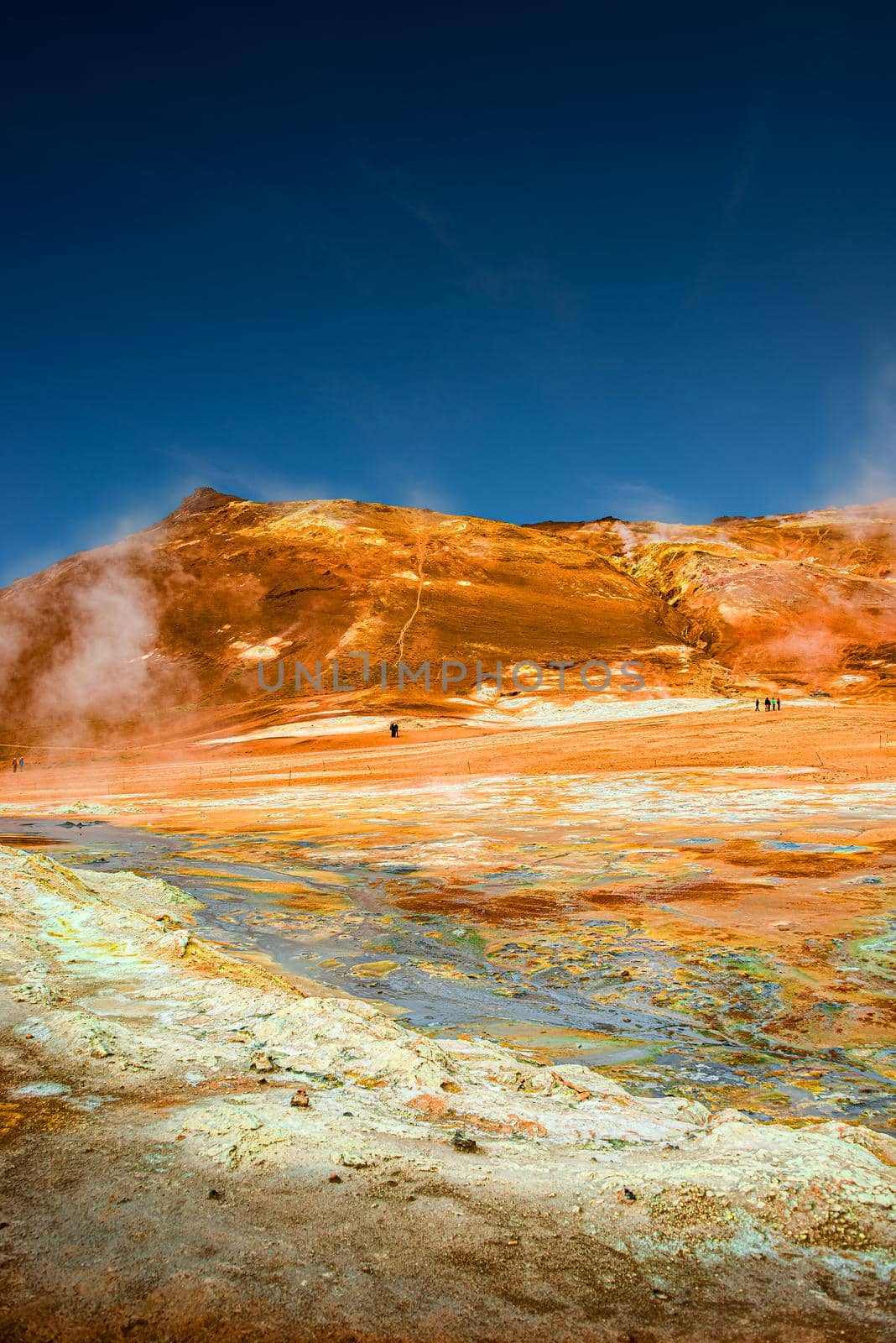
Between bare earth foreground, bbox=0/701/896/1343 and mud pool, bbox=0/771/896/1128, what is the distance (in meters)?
0.07

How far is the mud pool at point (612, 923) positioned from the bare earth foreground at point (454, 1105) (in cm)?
7

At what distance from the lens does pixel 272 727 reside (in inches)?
2781

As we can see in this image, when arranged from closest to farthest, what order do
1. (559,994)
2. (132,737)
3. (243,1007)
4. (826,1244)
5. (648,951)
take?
(826,1244) < (243,1007) < (559,994) < (648,951) < (132,737)

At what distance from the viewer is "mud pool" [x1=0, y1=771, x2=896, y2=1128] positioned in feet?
22.1

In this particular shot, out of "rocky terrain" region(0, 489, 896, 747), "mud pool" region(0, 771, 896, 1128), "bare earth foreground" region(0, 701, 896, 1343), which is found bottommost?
"mud pool" region(0, 771, 896, 1128)

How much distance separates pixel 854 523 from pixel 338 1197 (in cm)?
15939

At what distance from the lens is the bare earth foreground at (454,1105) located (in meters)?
2.48

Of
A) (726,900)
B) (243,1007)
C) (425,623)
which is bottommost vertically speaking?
(726,900)

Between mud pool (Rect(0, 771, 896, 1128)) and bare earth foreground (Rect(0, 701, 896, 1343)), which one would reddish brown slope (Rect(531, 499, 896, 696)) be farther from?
bare earth foreground (Rect(0, 701, 896, 1343))

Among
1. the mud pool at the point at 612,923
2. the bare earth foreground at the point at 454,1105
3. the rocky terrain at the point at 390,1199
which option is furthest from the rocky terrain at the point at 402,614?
the rocky terrain at the point at 390,1199

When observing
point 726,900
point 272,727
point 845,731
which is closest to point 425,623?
point 272,727

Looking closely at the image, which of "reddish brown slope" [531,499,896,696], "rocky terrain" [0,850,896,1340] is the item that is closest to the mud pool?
"rocky terrain" [0,850,896,1340]

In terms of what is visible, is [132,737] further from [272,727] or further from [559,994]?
[559,994]

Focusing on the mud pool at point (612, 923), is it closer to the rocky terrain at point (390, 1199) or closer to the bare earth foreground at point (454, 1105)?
the bare earth foreground at point (454, 1105)
